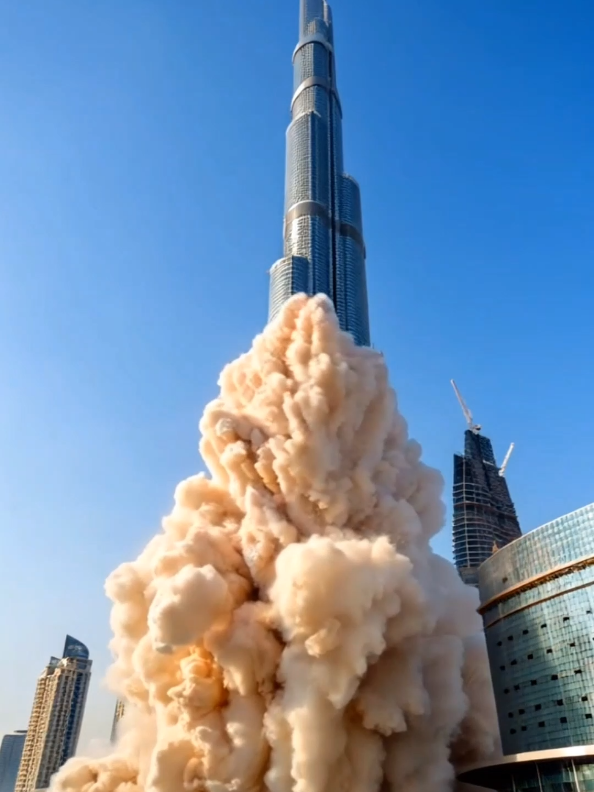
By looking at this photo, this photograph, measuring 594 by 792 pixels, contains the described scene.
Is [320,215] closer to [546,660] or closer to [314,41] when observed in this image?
[314,41]

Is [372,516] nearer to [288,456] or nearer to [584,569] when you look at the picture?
[288,456]

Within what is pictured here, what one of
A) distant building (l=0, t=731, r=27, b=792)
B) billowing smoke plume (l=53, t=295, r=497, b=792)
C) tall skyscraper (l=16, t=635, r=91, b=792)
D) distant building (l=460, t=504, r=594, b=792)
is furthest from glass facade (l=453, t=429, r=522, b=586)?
distant building (l=0, t=731, r=27, b=792)

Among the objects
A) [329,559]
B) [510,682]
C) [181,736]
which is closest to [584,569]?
[510,682]

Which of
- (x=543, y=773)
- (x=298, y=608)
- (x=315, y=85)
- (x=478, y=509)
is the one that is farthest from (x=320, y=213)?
(x=543, y=773)

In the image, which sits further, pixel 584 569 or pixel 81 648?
pixel 81 648

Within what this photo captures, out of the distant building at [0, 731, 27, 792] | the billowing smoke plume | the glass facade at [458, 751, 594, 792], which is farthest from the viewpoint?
the distant building at [0, 731, 27, 792]

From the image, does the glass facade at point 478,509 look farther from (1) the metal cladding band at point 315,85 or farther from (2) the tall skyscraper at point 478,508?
(1) the metal cladding band at point 315,85

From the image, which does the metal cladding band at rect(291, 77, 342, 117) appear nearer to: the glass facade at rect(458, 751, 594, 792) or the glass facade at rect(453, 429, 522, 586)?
the glass facade at rect(453, 429, 522, 586)
